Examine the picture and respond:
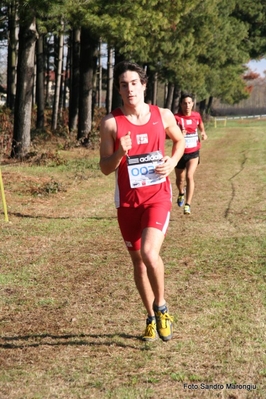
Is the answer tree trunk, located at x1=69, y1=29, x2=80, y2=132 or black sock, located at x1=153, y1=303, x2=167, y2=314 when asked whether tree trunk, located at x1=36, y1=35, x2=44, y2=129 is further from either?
black sock, located at x1=153, y1=303, x2=167, y2=314

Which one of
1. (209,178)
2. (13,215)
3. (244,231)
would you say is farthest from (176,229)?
(209,178)

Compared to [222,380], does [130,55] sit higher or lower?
higher

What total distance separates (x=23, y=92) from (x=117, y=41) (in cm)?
417

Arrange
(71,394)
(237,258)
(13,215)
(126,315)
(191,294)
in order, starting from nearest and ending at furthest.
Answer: (71,394)
(126,315)
(191,294)
(237,258)
(13,215)

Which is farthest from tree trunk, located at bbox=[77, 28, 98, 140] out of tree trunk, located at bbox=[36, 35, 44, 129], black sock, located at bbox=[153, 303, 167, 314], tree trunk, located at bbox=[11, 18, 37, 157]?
black sock, located at bbox=[153, 303, 167, 314]

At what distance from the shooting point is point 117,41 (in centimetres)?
2095

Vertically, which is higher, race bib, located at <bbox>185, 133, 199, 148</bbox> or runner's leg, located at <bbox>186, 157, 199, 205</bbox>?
race bib, located at <bbox>185, 133, 199, 148</bbox>

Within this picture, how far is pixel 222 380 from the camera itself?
4625 millimetres

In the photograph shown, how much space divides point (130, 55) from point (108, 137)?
2120 cm

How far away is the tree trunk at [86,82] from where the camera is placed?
24.1 m

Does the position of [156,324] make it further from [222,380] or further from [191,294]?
[191,294]

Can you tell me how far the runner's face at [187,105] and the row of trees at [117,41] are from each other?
4.76 meters

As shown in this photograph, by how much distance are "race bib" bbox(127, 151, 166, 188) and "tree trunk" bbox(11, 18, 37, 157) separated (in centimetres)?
1347

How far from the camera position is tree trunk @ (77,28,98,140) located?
948 inches
